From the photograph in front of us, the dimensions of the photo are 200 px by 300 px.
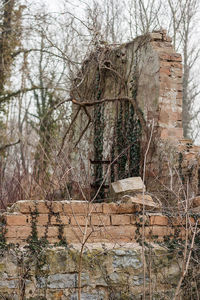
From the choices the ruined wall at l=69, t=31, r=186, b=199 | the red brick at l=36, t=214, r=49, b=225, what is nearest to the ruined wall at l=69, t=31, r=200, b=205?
the ruined wall at l=69, t=31, r=186, b=199

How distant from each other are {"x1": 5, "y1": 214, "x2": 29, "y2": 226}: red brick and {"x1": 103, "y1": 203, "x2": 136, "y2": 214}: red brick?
0.87m

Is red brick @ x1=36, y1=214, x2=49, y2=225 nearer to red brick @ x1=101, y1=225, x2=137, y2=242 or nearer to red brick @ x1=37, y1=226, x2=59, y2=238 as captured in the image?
red brick @ x1=37, y1=226, x2=59, y2=238

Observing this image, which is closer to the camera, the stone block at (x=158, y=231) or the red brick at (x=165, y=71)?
the stone block at (x=158, y=231)

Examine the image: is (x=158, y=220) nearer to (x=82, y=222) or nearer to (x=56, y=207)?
(x=82, y=222)

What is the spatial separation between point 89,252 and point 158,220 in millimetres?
939

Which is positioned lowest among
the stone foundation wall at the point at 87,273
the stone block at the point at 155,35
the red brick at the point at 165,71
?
the stone foundation wall at the point at 87,273

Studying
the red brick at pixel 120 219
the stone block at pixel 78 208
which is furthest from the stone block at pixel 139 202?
the stone block at pixel 78 208

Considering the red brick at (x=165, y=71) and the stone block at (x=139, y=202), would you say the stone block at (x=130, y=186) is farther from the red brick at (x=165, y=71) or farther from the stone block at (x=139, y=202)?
the red brick at (x=165, y=71)

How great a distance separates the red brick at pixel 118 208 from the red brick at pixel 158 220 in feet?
0.75

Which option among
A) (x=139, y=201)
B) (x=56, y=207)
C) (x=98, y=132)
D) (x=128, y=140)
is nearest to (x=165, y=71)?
(x=128, y=140)

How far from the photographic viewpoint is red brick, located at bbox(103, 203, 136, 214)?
503 centimetres

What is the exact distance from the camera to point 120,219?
5039mm

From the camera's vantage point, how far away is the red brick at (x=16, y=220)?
4.66 meters

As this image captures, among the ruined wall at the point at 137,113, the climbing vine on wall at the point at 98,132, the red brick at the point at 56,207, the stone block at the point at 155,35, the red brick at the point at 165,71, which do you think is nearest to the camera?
the red brick at the point at 56,207
